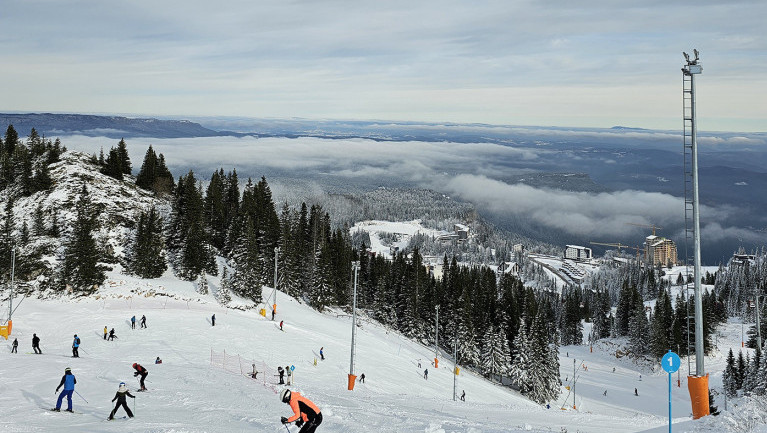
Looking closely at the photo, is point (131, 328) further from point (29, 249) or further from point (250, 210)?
point (250, 210)

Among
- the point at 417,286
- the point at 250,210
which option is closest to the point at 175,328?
the point at 250,210

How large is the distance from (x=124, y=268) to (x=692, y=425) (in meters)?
63.7

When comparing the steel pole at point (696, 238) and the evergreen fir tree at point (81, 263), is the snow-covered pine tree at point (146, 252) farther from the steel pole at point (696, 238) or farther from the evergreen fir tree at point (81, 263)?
the steel pole at point (696, 238)

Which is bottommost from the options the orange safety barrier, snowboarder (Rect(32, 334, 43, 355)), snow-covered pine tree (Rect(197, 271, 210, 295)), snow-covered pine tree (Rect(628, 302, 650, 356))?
snow-covered pine tree (Rect(628, 302, 650, 356))

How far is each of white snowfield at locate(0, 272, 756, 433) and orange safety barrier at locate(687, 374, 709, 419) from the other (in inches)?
23.1

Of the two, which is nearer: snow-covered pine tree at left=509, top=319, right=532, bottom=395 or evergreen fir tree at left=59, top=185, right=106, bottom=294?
evergreen fir tree at left=59, top=185, right=106, bottom=294

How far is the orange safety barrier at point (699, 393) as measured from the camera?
16688mm

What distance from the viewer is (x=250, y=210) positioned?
86125 mm

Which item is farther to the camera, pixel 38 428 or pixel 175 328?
pixel 175 328

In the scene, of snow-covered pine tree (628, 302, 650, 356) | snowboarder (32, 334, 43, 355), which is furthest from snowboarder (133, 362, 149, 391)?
snow-covered pine tree (628, 302, 650, 356)

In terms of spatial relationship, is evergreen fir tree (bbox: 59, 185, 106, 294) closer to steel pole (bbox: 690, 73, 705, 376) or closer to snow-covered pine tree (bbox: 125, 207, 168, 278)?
snow-covered pine tree (bbox: 125, 207, 168, 278)

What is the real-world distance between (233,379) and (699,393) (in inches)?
874

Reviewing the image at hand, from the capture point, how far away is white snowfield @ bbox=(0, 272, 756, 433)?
1902 cm

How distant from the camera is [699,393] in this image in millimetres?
16844
